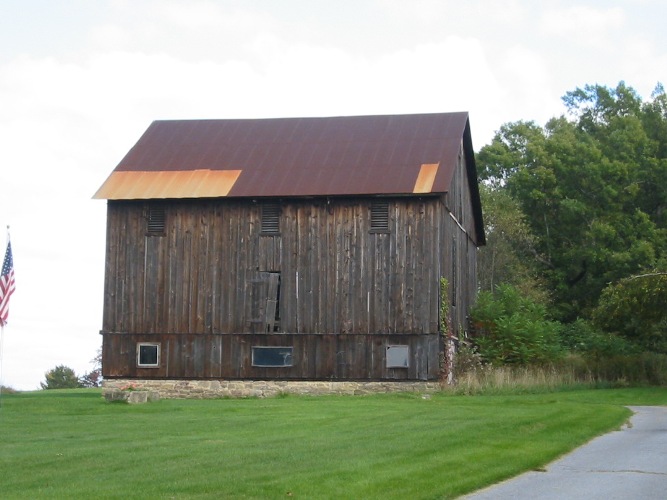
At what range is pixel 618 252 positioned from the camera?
5906 centimetres

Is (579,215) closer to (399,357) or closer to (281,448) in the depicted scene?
(399,357)

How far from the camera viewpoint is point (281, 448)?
17.4 m

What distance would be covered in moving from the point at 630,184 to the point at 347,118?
933 inches

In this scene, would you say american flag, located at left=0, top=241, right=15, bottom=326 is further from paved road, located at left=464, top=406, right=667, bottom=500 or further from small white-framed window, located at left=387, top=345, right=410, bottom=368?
small white-framed window, located at left=387, top=345, right=410, bottom=368

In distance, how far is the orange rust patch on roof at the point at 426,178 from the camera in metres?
38.1

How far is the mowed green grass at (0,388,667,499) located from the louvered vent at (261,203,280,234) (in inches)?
443

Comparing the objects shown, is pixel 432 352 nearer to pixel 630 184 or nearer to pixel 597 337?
pixel 597 337

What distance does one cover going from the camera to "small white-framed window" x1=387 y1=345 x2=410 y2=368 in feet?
126

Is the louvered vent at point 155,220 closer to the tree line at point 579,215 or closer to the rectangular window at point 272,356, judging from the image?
the rectangular window at point 272,356

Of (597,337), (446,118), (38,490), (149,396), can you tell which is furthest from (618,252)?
(38,490)

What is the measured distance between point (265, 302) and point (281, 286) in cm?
83

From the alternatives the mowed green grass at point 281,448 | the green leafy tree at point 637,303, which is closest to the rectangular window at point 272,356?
the mowed green grass at point 281,448

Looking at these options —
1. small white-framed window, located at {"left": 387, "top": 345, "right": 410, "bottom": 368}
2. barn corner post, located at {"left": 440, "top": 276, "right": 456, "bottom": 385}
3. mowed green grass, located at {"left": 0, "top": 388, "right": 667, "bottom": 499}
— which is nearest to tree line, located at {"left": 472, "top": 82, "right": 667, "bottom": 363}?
barn corner post, located at {"left": 440, "top": 276, "right": 456, "bottom": 385}

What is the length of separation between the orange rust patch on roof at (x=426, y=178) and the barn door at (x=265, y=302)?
611 cm
